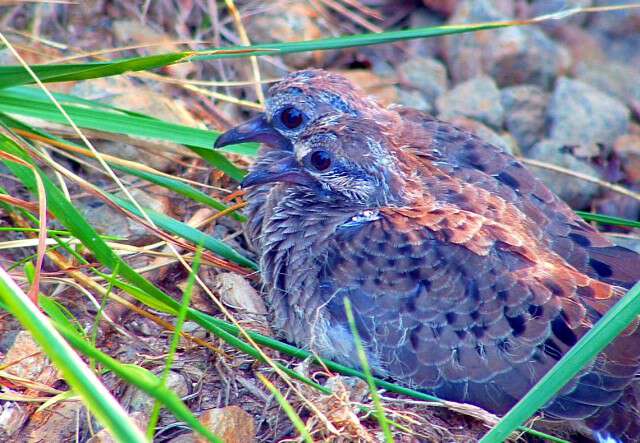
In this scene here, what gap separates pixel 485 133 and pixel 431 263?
1.75 m

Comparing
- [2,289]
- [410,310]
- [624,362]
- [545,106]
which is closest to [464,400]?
[410,310]

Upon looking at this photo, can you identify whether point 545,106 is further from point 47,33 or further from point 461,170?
point 47,33

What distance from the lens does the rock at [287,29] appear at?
208 inches

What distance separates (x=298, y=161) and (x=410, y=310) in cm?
79

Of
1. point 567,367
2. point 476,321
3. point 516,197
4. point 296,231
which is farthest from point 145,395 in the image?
point 516,197

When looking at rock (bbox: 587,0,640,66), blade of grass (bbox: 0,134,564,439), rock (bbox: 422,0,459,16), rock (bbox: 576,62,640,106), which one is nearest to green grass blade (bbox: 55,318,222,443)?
blade of grass (bbox: 0,134,564,439)

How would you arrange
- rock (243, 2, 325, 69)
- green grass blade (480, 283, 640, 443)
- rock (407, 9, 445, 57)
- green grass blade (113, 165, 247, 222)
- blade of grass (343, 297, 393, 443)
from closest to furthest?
blade of grass (343, 297, 393, 443) → green grass blade (480, 283, 640, 443) → green grass blade (113, 165, 247, 222) → rock (243, 2, 325, 69) → rock (407, 9, 445, 57)

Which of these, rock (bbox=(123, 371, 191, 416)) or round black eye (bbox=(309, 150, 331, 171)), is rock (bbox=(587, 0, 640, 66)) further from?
rock (bbox=(123, 371, 191, 416))

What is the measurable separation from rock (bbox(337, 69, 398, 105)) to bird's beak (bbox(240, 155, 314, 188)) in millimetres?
1490

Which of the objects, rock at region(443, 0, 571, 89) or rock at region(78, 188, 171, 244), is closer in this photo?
rock at region(78, 188, 171, 244)

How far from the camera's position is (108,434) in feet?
9.91

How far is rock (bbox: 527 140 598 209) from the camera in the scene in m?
5.04

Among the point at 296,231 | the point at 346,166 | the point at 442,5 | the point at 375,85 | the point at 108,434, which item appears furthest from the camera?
the point at 442,5

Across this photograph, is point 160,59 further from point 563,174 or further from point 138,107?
point 563,174
